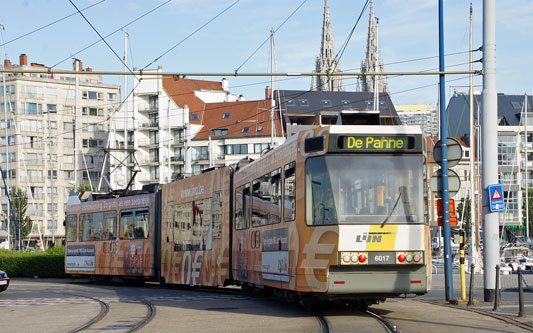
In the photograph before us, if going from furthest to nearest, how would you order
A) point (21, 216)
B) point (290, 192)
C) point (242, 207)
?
point (21, 216) → point (242, 207) → point (290, 192)

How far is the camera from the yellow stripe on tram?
43.8ft

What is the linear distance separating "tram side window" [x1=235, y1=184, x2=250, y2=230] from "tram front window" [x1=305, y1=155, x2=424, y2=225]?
12.6 ft

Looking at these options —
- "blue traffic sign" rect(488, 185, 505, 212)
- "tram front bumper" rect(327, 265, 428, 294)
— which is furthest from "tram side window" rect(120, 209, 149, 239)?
"tram front bumper" rect(327, 265, 428, 294)

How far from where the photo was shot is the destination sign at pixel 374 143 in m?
13.8

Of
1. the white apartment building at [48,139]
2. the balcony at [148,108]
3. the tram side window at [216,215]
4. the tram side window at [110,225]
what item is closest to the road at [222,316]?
the tram side window at [216,215]

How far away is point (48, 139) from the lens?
330ft

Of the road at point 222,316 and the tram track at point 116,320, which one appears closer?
the road at point 222,316

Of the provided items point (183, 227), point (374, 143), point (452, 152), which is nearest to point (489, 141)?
point (452, 152)

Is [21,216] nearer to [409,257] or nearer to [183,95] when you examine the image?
[183,95]

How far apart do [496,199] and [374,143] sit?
186 inches

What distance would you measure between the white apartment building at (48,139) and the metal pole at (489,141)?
3319 inches

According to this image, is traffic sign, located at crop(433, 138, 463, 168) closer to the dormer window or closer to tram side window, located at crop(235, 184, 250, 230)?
tram side window, located at crop(235, 184, 250, 230)

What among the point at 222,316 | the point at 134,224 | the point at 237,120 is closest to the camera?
the point at 222,316

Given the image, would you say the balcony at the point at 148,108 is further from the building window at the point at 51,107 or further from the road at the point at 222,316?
the road at the point at 222,316
